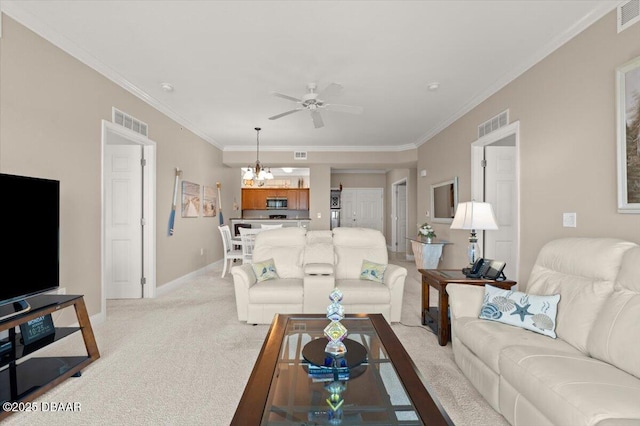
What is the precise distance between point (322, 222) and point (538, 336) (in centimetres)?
625

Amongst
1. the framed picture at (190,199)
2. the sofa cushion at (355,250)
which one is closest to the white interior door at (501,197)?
the sofa cushion at (355,250)

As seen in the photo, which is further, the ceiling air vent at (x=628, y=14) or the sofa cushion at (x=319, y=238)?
the sofa cushion at (x=319, y=238)

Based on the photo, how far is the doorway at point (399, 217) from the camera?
32.5 ft

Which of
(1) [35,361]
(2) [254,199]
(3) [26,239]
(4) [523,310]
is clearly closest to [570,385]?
(4) [523,310]

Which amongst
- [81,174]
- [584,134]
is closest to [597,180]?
[584,134]

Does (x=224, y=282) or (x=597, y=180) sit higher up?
(x=597, y=180)

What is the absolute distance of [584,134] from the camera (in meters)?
2.58

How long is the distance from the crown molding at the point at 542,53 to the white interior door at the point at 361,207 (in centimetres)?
569

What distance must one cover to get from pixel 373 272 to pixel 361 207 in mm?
7169

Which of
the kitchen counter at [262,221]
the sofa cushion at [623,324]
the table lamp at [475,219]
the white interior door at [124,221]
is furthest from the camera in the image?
the kitchen counter at [262,221]

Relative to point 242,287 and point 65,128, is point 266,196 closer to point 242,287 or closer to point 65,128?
point 242,287

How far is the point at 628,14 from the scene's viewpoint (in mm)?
2230

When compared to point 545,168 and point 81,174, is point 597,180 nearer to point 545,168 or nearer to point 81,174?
point 545,168

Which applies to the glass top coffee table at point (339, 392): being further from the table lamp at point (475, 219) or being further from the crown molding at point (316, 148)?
the crown molding at point (316, 148)
